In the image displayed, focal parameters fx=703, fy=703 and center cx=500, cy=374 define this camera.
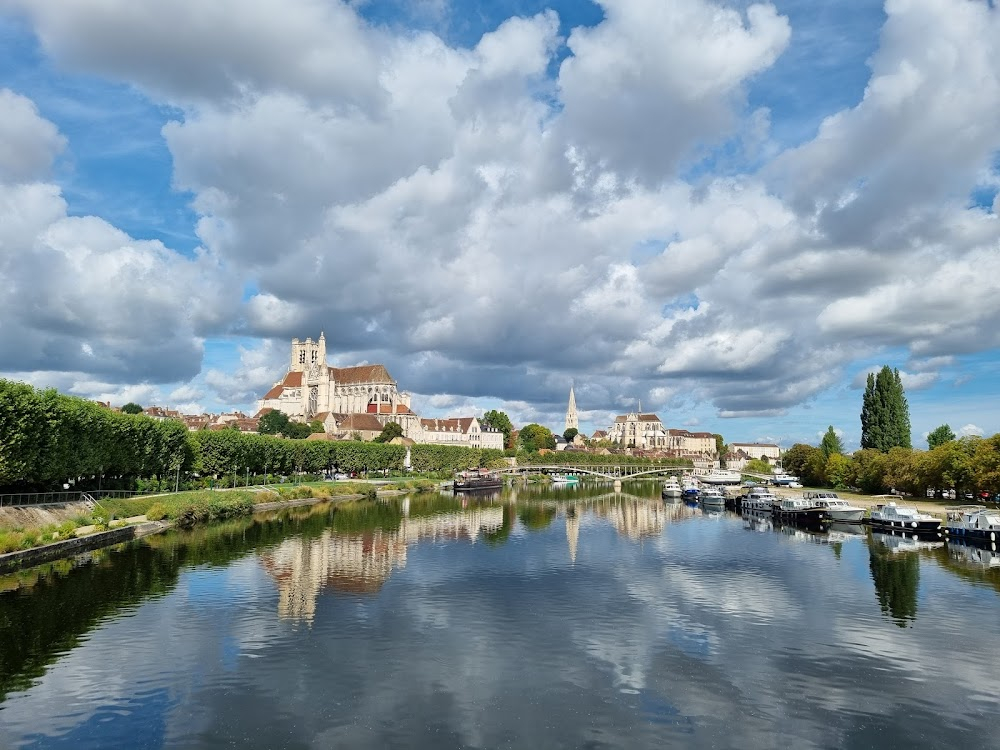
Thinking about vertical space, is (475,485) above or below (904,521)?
below

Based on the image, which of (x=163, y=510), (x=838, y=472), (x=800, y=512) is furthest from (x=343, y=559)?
(x=838, y=472)

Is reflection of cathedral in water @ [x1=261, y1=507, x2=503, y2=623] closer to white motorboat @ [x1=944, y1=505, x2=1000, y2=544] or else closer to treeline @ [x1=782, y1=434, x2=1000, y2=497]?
white motorboat @ [x1=944, y1=505, x2=1000, y2=544]

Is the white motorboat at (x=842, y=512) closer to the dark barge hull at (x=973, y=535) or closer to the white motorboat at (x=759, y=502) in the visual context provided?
the white motorboat at (x=759, y=502)

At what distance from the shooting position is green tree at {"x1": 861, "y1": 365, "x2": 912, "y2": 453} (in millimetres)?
111500

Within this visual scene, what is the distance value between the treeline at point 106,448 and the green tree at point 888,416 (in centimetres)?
9295

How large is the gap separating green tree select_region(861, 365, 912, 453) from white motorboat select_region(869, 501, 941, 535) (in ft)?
168

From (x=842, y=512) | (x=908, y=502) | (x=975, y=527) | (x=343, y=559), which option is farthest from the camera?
(x=908, y=502)

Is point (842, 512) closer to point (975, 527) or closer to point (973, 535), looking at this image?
point (973, 535)

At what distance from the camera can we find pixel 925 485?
86.0 metres

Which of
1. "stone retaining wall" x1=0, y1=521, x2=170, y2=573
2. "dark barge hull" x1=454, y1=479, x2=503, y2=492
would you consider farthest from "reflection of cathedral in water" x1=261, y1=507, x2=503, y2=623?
"dark barge hull" x1=454, y1=479, x2=503, y2=492

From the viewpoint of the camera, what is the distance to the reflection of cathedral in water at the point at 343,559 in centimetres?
3516

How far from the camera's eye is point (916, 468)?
278 feet

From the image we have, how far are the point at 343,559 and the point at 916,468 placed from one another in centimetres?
7198

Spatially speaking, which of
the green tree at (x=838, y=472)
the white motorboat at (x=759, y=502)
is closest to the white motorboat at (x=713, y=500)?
the white motorboat at (x=759, y=502)
